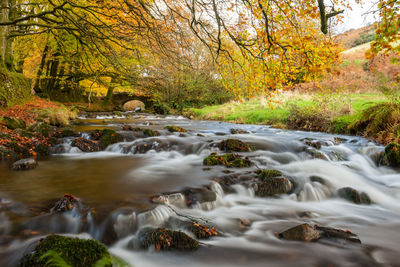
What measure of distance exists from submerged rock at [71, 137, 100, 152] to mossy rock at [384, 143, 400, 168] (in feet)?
25.3

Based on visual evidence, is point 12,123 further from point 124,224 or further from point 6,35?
point 124,224

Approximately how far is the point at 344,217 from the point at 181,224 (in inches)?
96.7

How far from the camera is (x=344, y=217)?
3.63 m

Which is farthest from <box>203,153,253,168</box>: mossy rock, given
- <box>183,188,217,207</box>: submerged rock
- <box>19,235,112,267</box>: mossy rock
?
<box>19,235,112,267</box>: mossy rock

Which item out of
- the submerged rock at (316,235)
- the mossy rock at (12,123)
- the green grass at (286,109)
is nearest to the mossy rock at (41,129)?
the mossy rock at (12,123)

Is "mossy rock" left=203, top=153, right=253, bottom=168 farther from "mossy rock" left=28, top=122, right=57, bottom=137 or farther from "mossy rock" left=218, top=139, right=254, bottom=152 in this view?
"mossy rock" left=28, top=122, right=57, bottom=137

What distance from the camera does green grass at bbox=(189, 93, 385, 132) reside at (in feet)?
31.4

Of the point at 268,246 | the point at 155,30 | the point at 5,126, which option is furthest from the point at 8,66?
the point at 268,246

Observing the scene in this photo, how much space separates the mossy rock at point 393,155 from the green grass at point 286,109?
274cm

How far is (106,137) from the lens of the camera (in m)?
7.77

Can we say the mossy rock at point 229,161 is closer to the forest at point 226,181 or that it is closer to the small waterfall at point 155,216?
the forest at point 226,181

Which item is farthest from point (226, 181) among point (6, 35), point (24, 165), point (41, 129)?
point (6, 35)

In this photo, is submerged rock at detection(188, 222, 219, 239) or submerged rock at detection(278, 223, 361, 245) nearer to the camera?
submerged rock at detection(278, 223, 361, 245)

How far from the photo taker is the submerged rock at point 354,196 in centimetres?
416
